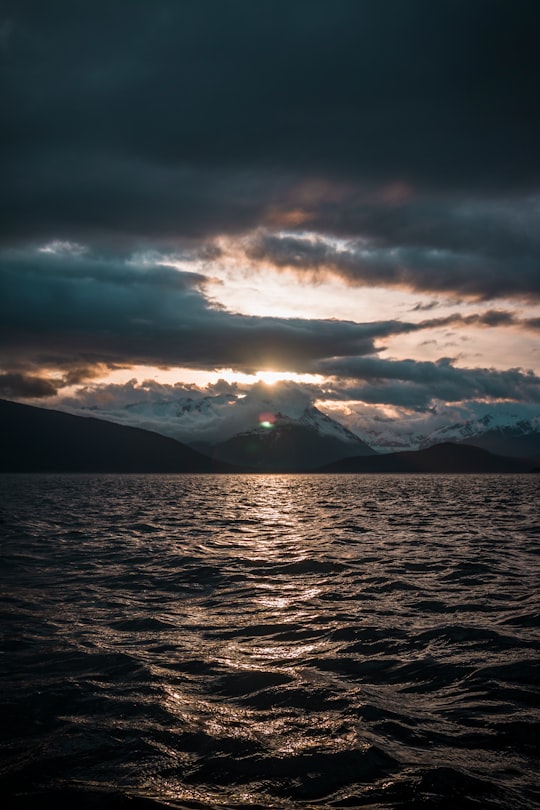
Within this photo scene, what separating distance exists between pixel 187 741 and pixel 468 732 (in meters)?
4.54

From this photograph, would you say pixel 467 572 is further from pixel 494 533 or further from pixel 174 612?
pixel 494 533

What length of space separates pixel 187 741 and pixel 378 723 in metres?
3.18

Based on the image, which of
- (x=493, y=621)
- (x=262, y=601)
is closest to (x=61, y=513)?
(x=262, y=601)

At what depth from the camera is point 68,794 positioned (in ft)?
27.3

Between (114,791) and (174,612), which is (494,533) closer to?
Result: (174,612)

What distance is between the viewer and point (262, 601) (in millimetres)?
20156

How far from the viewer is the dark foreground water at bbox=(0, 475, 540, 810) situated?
28.5 ft

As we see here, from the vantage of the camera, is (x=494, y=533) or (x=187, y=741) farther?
(x=494, y=533)

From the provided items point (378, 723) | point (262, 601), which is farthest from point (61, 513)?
point (378, 723)

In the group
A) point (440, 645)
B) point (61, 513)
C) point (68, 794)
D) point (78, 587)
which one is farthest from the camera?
point (61, 513)

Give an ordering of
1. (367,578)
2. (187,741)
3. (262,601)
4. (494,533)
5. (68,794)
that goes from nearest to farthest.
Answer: (68,794) → (187,741) → (262,601) → (367,578) → (494,533)

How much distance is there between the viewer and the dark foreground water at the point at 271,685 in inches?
341

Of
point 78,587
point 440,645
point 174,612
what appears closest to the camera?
point 440,645

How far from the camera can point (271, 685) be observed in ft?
41.1
